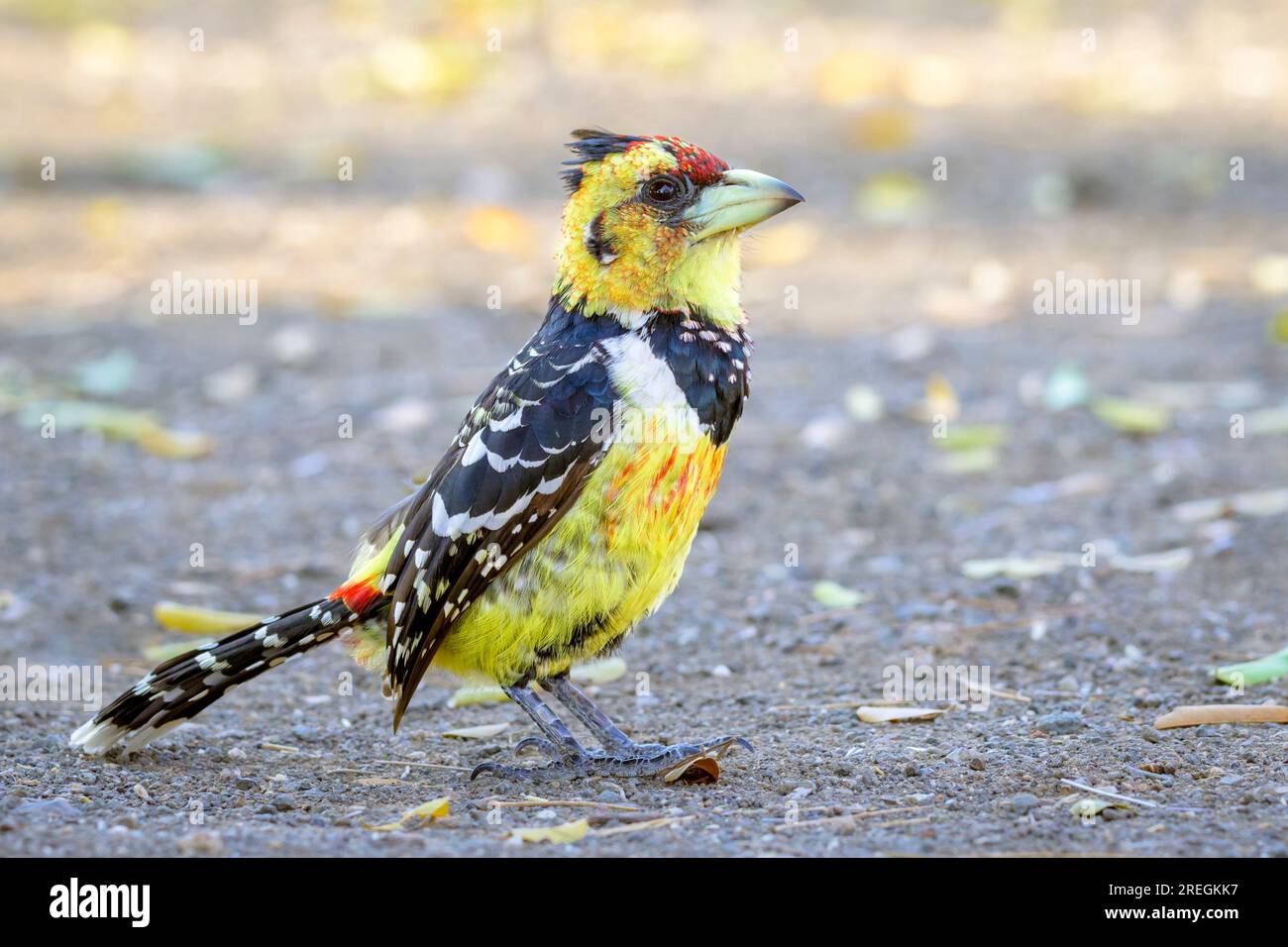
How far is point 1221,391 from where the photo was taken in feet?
23.5

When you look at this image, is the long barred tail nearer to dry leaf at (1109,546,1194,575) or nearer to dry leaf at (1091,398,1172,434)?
dry leaf at (1109,546,1194,575)

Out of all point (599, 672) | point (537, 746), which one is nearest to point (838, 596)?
point (599, 672)

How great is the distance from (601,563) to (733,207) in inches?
37.1

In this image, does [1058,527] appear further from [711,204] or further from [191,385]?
[191,385]

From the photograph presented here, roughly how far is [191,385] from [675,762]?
468 centimetres

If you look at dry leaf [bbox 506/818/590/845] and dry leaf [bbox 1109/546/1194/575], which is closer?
dry leaf [bbox 506/818/590/845]

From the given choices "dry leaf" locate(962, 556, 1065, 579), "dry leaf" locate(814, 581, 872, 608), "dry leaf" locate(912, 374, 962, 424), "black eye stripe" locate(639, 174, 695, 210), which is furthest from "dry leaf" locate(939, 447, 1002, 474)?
"black eye stripe" locate(639, 174, 695, 210)

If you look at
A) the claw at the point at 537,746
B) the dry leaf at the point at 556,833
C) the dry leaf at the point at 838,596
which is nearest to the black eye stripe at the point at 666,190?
the claw at the point at 537,746

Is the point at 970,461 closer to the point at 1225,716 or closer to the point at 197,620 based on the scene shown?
the point at 1225,716

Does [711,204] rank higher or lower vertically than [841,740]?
higher

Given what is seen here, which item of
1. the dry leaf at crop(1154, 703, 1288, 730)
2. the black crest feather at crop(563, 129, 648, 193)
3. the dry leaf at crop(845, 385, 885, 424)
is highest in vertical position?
the black crest feather at crop(563, 129, 648, 193)

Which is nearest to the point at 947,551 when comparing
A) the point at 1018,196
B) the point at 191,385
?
the point at 191,385

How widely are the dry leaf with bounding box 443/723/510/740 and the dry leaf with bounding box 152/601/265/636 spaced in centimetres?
94

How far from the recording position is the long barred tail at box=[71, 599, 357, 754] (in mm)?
4102
